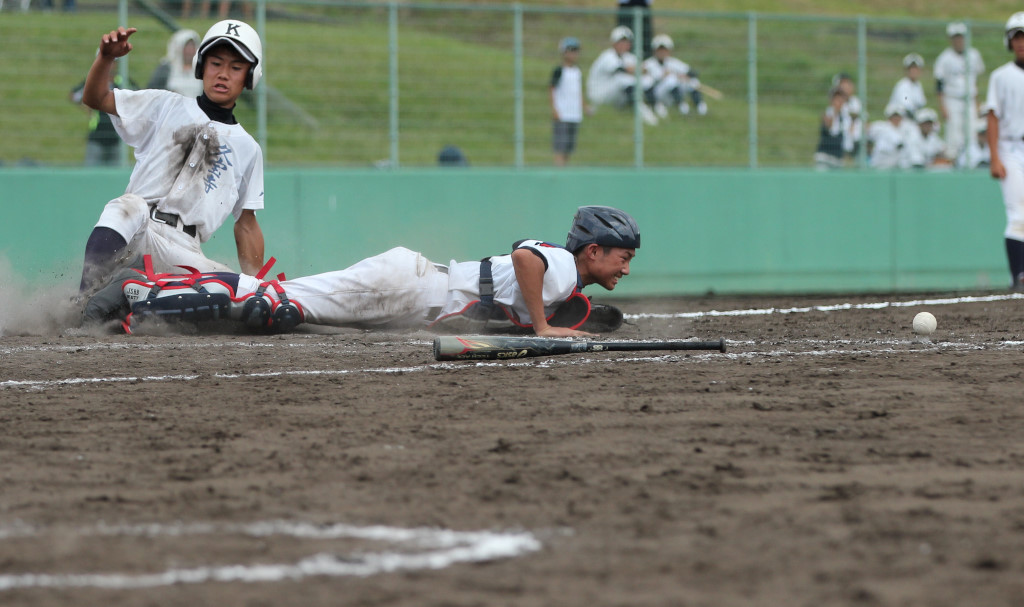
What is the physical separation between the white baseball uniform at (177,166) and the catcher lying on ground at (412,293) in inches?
12.2

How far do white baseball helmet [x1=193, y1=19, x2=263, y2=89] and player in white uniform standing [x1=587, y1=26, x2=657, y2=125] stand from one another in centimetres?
618

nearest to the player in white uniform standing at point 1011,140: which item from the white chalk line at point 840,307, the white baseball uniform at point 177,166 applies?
the white chalk line at point 840,307

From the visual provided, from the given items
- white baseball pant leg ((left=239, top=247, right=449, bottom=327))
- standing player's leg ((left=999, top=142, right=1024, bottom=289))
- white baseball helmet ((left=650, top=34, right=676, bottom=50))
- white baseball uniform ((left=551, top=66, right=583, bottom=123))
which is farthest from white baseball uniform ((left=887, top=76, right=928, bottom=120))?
→ white baseball pant leg ((left=239, top=247, right=449, bottom=327))

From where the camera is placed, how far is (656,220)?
12789 mm

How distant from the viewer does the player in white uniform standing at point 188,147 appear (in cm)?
718

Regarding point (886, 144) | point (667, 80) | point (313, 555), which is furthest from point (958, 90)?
point (313, 555)

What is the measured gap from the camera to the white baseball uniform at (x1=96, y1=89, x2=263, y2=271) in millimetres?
7242

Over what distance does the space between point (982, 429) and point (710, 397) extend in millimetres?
992

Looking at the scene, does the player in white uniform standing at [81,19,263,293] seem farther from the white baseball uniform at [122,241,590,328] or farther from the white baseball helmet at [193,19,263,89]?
the white baseball uniform at [122,241,590,328]

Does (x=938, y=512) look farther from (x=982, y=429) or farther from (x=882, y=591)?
(x=982, y=429)

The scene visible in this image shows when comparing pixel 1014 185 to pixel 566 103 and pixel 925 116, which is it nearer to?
→ pixel 566 103

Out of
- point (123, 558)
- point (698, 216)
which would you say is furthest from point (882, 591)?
point (698, 216)

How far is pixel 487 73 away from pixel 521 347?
10754 millimetres

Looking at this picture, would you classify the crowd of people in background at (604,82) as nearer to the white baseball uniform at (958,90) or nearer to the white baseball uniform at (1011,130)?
the white baseball uniform at (958,90)
